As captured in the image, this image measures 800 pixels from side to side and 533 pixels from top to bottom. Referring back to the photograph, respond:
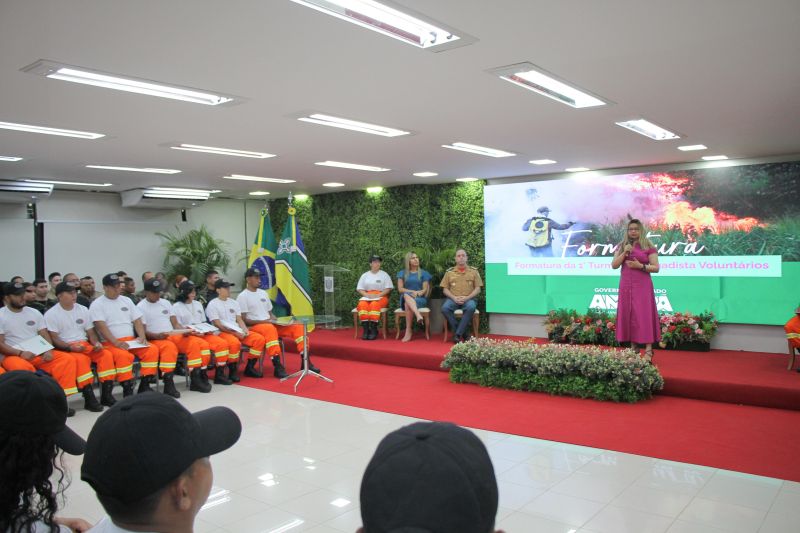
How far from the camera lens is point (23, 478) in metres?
1.50

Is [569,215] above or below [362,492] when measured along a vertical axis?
above

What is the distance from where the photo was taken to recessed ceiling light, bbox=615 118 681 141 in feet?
19.9

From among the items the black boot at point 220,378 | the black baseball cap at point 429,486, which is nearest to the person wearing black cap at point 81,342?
the black boot at point 220,378

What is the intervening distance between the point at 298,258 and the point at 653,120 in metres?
5.99

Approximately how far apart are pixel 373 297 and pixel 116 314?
446 cm

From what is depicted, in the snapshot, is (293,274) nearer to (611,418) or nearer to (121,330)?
(121,330)

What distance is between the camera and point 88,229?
11.0 m

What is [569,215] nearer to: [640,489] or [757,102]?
[757,102]

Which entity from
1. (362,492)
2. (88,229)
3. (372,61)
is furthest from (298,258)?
(362,492)

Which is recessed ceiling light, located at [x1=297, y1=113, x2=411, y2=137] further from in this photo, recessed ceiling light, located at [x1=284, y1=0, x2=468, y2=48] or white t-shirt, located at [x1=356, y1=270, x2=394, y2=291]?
white t-shirt, located at [x1=356, y1=270, x2=394, y2=291]

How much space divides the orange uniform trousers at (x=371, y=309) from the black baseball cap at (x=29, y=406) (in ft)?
29.0

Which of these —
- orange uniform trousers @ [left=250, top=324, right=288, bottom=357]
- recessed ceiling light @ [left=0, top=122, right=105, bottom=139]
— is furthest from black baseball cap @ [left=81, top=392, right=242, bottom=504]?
orange uniform trousers @ [left=250, top=324, right=288, bottom=357]

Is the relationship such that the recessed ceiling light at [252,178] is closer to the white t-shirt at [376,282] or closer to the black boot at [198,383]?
the white t-shirt at [376,282]

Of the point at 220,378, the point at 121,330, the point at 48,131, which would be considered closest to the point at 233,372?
the point at 220,378
